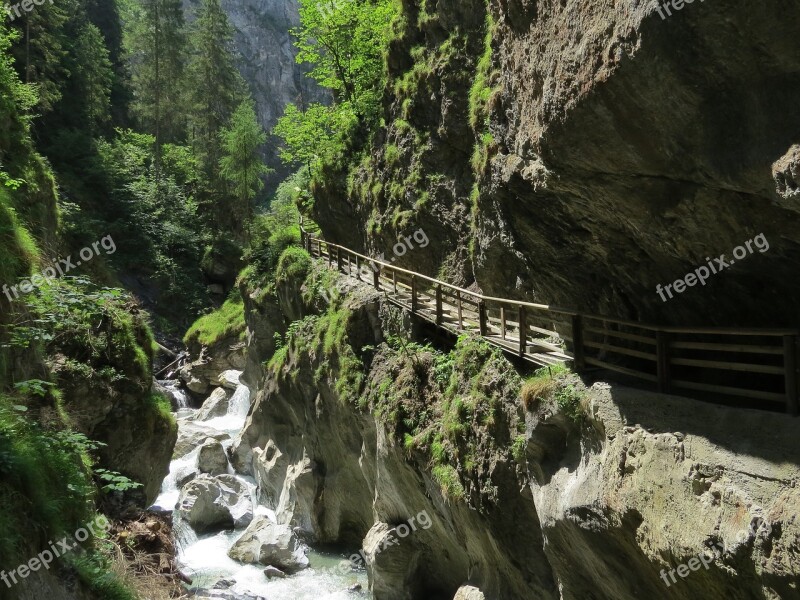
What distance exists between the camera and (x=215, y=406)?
2619 centimetres

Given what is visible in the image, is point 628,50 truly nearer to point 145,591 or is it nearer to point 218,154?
point 145,591

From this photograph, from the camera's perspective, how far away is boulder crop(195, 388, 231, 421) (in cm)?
2598

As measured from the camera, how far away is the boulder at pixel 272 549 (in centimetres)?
1512

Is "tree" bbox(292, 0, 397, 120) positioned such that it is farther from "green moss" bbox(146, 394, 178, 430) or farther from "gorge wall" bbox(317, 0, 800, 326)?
"green moss" bbox(146, 394, 178, 430)

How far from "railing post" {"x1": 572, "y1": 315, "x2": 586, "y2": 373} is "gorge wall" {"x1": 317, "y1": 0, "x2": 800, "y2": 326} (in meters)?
0.64

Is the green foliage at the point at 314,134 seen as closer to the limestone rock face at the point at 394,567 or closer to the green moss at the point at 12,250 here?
the green moss at the point at 12,250

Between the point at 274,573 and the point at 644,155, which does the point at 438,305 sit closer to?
the point at 644,155

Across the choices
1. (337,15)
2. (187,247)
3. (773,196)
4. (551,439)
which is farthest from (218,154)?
(773,196)

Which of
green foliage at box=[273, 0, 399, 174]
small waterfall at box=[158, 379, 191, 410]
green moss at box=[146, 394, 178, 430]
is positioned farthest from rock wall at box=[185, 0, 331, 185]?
green moss at box=[146, 394, 178, 430]

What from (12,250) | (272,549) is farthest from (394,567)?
(12,250)

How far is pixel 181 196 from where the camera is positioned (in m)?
37.5

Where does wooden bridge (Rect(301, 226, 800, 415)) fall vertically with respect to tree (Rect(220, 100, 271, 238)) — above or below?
below

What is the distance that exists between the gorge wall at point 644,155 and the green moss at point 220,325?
21173 mm

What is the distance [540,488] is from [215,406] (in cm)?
2097
